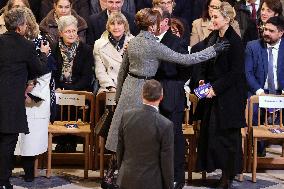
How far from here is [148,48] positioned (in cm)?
691

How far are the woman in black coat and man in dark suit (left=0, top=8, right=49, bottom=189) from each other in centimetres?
171

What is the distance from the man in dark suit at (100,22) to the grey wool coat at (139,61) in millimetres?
2076

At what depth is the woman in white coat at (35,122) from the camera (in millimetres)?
7746

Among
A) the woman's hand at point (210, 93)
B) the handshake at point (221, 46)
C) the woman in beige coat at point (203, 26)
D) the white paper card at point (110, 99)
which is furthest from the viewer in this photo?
the woman in beige coat at point (203, 26)

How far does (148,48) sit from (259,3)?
11.9 ft

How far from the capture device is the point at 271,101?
27.2ft

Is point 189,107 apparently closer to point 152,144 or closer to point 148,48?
point 148,48

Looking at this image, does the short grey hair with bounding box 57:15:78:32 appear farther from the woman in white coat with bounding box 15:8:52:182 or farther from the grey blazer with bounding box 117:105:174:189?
the grey blazer with bounding box 117:105:174:189

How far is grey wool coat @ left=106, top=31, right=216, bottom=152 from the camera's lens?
693cm

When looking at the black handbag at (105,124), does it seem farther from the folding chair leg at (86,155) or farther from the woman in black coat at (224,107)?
the woman in black coat at (224,107)

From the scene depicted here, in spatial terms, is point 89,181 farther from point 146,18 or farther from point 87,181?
point 146,18

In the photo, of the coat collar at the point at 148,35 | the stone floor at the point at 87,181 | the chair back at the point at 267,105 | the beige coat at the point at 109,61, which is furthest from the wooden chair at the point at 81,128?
the chair back at the point at 267,105

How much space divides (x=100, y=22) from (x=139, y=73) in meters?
2.34

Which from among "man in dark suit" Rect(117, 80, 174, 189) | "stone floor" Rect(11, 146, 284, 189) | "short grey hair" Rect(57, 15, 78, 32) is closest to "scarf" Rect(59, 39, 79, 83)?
"short grey hair" Rect(57, 15, 78, 32)
